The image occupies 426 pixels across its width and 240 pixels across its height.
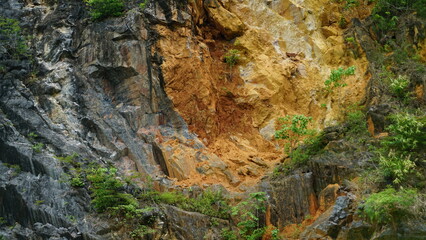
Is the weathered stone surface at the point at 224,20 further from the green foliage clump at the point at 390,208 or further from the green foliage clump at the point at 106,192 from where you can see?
the green foliage clump at the point at 390,208

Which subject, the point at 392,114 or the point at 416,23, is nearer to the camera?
the point at 392,114

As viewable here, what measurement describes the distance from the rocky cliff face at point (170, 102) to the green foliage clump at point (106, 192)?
0.40 m

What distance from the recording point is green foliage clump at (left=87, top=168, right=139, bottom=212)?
13.2 metres

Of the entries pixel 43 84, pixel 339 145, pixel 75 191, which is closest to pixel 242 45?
pixel 339 145

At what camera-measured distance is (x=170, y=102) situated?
17.4 meters

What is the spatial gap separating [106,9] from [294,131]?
9497mm

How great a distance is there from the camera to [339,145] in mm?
14797

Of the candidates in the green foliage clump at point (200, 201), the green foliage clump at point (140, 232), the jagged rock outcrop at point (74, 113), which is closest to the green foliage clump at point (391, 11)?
the jagged rock outcrop at point (74, 113)

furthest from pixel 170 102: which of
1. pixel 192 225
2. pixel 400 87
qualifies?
pixel 400 87

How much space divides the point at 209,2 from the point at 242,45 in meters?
2.54

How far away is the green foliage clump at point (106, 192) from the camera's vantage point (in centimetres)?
1323

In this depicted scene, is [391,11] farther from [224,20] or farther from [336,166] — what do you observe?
[336,166]

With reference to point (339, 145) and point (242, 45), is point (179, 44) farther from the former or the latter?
point (339, 145)

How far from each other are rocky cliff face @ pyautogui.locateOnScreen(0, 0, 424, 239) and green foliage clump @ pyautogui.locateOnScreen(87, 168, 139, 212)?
395 millimetres
